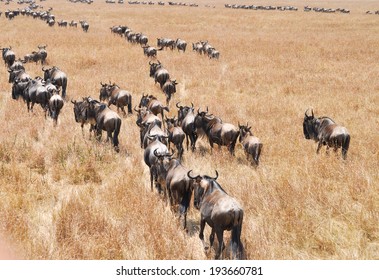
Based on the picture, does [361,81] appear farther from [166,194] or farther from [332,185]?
[166,194]

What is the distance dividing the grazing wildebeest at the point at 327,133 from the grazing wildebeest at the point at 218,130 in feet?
7.25

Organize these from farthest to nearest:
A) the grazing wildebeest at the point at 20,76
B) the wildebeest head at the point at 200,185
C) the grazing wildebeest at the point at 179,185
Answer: the grazing wildebeest at the point at 20,76
the grazing wildebeest at the point at 179,185
the wildebeest head at the point at 200,185

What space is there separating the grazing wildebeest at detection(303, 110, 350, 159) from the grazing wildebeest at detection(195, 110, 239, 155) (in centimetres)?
221

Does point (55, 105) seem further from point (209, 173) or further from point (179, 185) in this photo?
point (179, 185)

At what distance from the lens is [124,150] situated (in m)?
9.67

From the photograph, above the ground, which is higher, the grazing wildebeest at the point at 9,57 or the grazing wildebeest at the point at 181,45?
the grazing wildebeest at the point at 181,45

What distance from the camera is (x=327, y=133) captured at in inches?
352

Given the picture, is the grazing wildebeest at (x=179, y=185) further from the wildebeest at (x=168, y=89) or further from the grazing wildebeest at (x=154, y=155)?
the wildebeest at (x=168, y=89)

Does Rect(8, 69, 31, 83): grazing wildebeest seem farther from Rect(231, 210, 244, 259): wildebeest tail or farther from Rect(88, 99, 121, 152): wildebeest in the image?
Rect(231, 210, 244, 259): wildebeest tail

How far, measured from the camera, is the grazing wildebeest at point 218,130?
8969 mm

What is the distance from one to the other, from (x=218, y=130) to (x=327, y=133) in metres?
2.77

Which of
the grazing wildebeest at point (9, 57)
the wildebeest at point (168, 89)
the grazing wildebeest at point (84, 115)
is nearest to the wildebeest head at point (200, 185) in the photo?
the grazing wildebeest at point (84, 115)

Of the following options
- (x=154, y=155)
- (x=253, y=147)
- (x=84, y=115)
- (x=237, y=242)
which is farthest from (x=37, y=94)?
(x=237, y=242)

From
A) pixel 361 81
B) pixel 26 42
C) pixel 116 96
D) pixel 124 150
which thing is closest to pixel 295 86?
pixel 361 81
